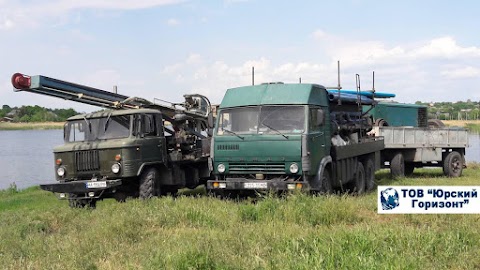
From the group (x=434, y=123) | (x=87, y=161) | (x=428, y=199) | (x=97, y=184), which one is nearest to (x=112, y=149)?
(x=87, y=161)

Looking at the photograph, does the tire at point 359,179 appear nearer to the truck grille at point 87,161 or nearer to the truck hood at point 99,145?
the truck hood at point 99,145

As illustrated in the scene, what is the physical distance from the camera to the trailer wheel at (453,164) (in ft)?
60.6

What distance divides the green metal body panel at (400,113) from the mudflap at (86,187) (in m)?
10.9

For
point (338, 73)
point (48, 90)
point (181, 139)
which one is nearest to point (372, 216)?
point (338, 73)

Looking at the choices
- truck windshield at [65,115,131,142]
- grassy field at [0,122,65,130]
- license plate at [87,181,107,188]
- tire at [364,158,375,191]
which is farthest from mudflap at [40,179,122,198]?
grassy field at [0,122,65,130]

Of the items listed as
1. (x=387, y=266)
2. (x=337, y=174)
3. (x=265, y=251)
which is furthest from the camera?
(x=337, y=174)

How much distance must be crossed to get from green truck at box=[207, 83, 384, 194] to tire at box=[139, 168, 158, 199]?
1.63 meters

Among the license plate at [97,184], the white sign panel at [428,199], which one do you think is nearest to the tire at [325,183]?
the white sign panel at [428,199]

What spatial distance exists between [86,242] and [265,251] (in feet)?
8.37

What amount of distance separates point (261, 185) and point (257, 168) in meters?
0.44

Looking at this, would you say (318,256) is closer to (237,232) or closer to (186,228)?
(237,232)

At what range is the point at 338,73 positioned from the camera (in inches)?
495

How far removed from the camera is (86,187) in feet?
37.5

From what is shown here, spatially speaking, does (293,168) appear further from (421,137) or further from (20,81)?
(421,137)
